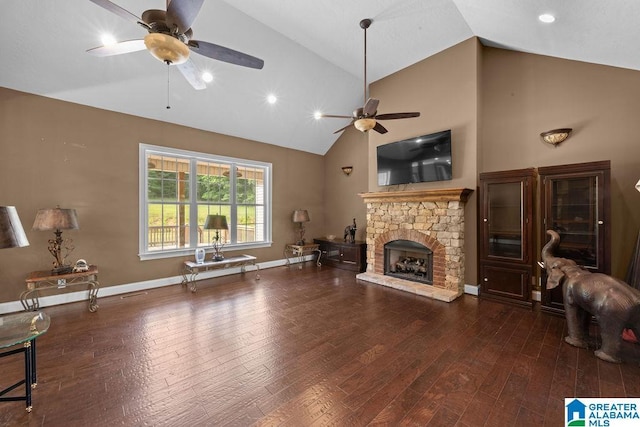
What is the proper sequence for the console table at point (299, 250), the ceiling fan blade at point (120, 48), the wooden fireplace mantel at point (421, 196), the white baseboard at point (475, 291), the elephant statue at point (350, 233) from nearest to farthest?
1. the ceiling fan blade at point (120, 48)
2. the white baseboard at point (475, 291)
3. the wooden fireplace mantel at point (421, 196)
4. the elephant statue at point (350, 233)
5. the console table at point (299, 250)

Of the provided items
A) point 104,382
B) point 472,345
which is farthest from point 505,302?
point 104,382

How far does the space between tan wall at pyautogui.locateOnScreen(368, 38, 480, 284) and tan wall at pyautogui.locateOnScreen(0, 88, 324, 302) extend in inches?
162

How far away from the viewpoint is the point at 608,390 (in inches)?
78.3

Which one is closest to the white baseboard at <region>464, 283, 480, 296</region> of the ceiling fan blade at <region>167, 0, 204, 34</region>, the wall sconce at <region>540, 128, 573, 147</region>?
the wall sconce at <region>540, 128, 573, 147</region>

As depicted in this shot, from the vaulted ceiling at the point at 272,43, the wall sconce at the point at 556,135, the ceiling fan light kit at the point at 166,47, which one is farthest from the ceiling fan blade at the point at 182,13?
the wall sconce at the point at 556,135

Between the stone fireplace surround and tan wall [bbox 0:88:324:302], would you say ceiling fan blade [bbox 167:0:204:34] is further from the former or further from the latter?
the stone fireplace surround

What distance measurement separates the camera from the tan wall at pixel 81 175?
11.7 feet

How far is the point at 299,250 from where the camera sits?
21.0 feet

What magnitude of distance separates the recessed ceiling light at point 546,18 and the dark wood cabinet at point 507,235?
1721 millimetres

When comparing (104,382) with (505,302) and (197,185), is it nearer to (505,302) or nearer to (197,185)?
(197,185)

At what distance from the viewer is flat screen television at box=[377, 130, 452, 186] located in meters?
Result: 4.38

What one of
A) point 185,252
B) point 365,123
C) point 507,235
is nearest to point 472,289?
point 507,235

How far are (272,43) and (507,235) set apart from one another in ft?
15.3

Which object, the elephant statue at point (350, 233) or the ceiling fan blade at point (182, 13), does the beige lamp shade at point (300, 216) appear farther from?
the ceiling fan blade at point (182, 13)
